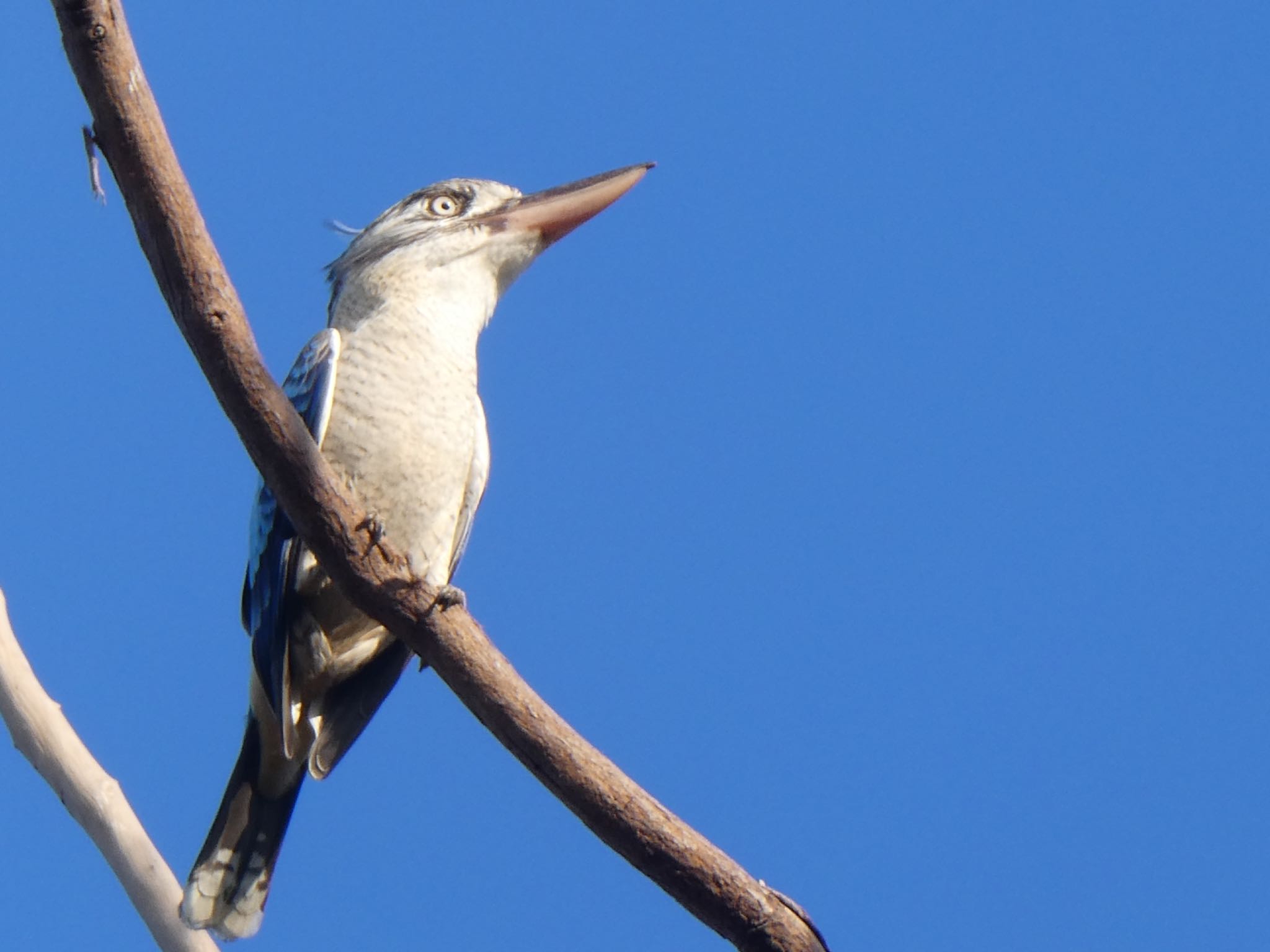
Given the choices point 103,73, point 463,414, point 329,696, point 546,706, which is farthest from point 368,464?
point 103,73

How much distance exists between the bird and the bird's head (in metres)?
0.08

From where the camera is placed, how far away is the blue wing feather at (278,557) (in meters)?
3.59

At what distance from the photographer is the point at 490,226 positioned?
427 centimetres

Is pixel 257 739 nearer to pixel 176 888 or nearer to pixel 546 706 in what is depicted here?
pixel 176 888

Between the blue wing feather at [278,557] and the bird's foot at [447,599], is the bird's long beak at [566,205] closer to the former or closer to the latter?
the blue wing feather at [278,557]

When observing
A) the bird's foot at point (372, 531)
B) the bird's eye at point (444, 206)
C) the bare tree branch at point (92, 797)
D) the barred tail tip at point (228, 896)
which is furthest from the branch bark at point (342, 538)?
the bird's eye at point (444, 206)

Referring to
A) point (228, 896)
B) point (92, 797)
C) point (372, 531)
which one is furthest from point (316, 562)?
point (228, 896)

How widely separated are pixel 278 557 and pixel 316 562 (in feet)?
0.97

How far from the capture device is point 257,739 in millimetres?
3768

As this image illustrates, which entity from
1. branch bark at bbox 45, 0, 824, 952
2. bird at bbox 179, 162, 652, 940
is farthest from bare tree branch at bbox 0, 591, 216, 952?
branch bark at bbox 45, 0, 824, 952

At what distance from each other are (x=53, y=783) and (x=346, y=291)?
70.4 inches

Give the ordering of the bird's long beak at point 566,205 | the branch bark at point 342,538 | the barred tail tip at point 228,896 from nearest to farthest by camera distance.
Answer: the branch bark at point 342,538 < the barred tail tip at point 228,896 < the bird's long beak at point 566,205

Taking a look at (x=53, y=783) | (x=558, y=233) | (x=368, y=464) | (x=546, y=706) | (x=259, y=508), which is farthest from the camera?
(x=558, y=233)

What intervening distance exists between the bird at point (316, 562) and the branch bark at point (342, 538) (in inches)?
20.9
